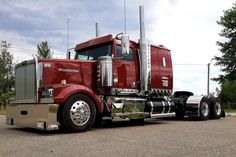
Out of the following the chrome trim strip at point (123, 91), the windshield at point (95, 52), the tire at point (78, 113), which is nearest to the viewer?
the tire at point (78, 113)

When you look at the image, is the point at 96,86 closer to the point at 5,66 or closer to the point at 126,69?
the point at 126,69

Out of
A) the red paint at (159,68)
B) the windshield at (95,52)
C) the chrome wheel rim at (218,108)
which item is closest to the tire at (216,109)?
the chrome wheel rim at (218,108)

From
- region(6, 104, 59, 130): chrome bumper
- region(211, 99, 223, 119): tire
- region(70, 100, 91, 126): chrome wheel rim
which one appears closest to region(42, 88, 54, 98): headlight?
region(6, 104, 59, 130): chrome bumper

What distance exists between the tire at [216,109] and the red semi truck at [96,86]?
242 cm

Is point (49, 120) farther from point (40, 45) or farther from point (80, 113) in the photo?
point (40, 45)

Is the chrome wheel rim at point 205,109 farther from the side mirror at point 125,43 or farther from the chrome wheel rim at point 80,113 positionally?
the chrome wheel rim at point 80,113

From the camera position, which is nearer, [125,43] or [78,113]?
[78,113]

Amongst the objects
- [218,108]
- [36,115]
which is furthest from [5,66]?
[36,115]

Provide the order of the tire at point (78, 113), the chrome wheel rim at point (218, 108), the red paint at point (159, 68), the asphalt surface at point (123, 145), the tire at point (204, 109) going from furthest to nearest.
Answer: the chrome wheel rim at point (218, 108) → the tire at point (204, 109) → the red paint at point (159, 68) → the tire at point (78, 113) → the asphalt surface at point (123, 145)

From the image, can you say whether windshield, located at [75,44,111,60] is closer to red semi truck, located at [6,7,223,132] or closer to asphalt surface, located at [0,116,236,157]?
red semi truck, located at [6,7,223,132]

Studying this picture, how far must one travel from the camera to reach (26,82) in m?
12.5

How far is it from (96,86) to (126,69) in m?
1.30

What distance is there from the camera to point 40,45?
182ft

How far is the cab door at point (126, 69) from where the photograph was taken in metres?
13.7
